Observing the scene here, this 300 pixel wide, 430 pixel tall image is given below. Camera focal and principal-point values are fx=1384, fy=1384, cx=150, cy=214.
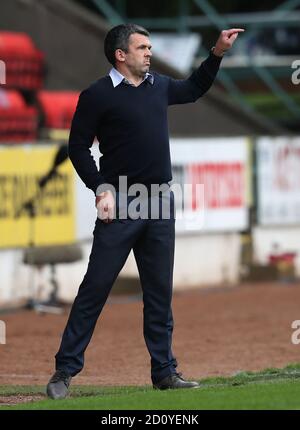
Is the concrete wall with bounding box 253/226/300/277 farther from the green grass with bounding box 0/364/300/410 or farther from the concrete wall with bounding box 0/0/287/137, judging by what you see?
the green grass with bounding box 0/364/300/410

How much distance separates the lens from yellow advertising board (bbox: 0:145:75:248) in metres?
17.2

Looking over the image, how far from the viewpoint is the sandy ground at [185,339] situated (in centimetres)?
1146

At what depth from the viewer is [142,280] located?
30.5 feet

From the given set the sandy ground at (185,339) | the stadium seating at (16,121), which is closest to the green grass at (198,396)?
the sandy ground at (185,339)

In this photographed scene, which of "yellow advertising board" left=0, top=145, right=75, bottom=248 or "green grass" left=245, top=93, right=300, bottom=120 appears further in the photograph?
"green grass" left=245, top=93, right=300, bottom=120

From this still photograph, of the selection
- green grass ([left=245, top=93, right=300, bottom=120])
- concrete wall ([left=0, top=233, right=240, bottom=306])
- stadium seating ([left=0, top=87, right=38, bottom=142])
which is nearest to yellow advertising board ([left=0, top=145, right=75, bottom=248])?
concrete wall ([left=0, top=233, right=240, bottom=306])

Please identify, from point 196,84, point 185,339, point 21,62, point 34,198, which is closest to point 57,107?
point 21,62

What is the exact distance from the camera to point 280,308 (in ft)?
55.7

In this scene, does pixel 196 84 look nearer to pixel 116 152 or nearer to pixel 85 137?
pixel 116 152

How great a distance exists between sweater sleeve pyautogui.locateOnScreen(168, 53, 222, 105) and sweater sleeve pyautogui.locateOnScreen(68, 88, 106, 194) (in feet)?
1.88

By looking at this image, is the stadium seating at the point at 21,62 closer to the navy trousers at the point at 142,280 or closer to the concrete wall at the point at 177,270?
the concrete wall at the point at 177,270
